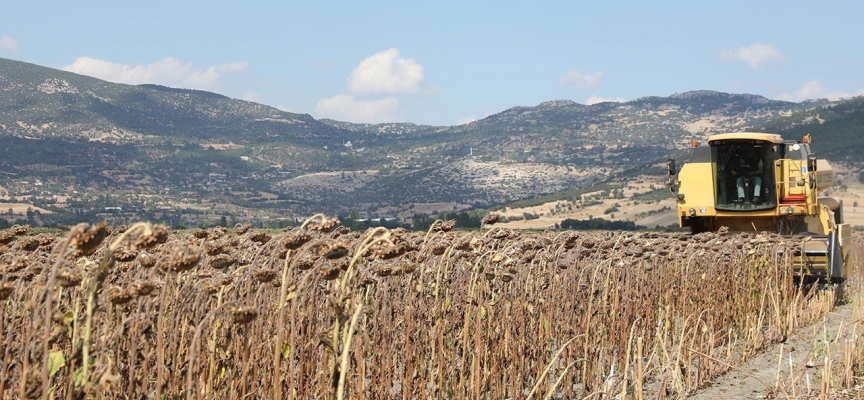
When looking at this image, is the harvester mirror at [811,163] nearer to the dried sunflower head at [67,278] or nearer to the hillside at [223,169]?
the dried sunflower head at [67,278]

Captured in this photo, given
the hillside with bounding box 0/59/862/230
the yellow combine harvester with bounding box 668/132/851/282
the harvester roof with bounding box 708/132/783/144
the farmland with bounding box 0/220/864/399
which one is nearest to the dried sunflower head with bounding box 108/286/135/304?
the farmland with bounding box 0/220/864/399

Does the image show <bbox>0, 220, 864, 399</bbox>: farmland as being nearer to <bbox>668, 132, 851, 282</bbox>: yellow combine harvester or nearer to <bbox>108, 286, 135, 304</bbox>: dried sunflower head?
<bbox>108, 286, 135, 304</bbox>: dried sunflower head

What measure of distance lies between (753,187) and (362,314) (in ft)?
54.8

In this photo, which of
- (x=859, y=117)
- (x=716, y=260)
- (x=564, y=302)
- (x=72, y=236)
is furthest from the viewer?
(x=859, y=117)

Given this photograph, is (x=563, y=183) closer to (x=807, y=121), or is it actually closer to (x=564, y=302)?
(x=807, y=121)

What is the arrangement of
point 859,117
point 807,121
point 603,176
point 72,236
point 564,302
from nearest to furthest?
point 72,236 < point 564,302 < point 859,117 < point 807,121 < point 603,176

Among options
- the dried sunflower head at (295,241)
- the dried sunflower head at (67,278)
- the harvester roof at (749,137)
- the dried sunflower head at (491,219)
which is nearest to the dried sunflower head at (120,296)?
the dried sunflower head at (67,278)

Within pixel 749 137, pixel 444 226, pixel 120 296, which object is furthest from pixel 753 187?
pixel 120 296

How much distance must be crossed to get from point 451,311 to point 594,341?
2201mm

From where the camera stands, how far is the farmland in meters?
4.48

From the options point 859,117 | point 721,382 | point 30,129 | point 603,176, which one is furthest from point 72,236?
point 30,129

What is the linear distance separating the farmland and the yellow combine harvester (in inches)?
244

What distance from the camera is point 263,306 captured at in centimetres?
659

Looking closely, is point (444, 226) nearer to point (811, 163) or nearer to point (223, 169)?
point (811, 163)
